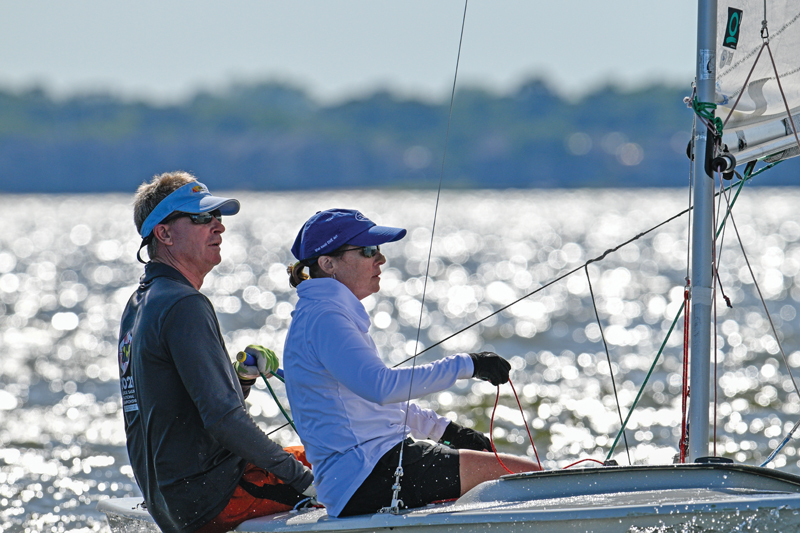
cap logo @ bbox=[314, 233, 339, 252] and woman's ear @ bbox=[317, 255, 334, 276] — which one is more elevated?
cap logo @ bbox=[314, 233, 339, 252]

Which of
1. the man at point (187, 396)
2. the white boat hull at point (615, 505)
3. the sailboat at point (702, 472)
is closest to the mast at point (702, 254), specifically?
the sailboat at point (702, 472)

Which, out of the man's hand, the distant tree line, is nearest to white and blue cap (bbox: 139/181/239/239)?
the man's hand

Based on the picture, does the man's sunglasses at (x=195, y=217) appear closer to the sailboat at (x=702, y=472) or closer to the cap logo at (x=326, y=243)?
the cap logo at (x=326, y=243)

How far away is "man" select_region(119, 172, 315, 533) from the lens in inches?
127

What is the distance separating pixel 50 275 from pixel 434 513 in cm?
3137

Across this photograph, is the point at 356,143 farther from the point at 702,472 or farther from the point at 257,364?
the point at 702,472

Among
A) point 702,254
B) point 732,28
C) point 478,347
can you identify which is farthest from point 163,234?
point 478,347

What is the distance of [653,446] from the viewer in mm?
7641

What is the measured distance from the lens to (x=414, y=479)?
317 cm

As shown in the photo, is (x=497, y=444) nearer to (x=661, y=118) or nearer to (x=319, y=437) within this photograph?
(x=319, y=437)

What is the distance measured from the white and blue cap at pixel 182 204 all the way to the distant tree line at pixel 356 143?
134 metres

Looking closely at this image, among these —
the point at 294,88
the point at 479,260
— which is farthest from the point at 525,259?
the point at 294,88

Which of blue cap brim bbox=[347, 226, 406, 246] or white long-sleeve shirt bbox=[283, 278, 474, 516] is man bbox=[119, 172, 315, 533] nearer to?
white long-sleeve shirt bbox=[283, 278, 474, 516]

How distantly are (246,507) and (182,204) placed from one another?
1117 mm
